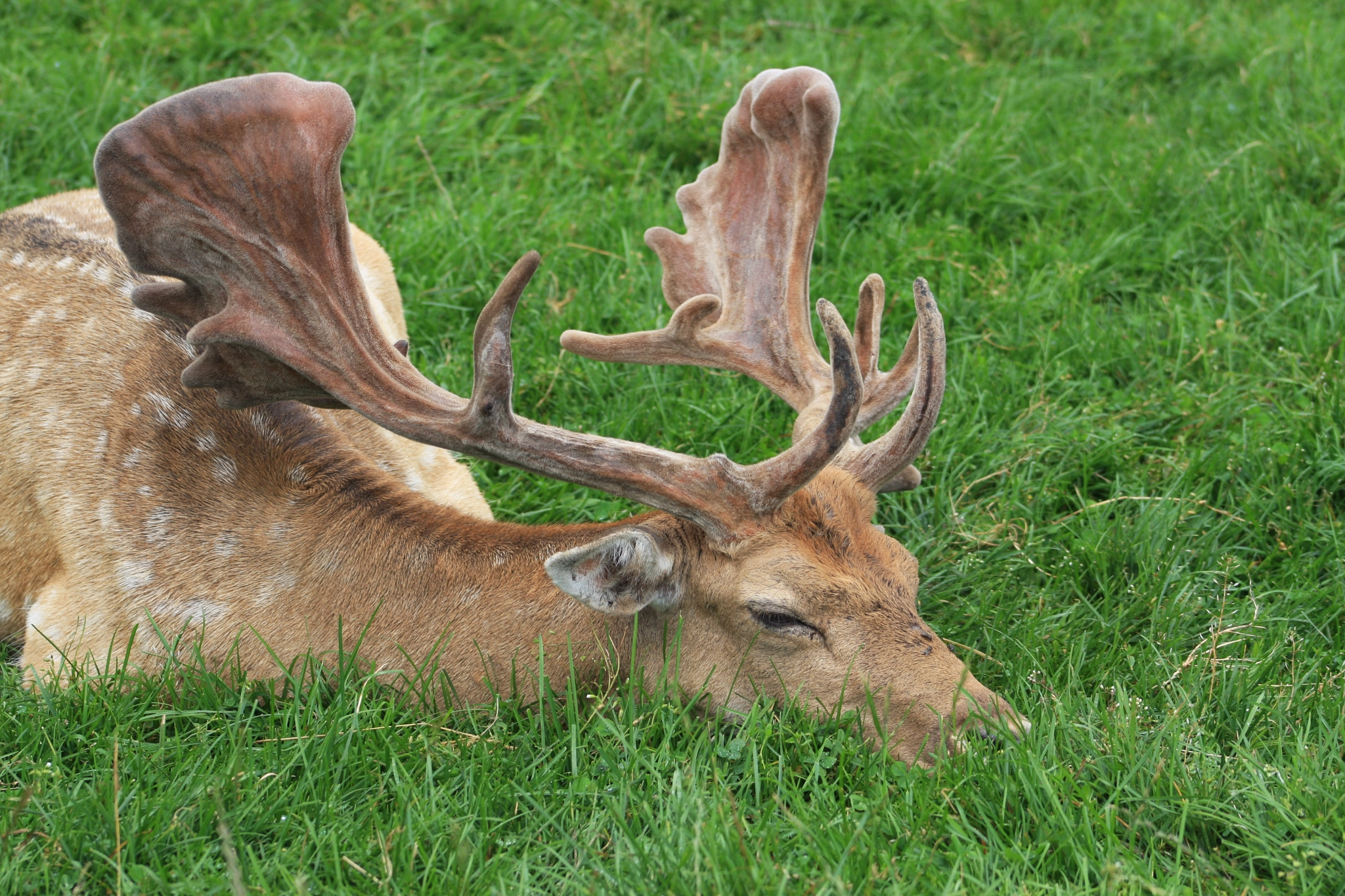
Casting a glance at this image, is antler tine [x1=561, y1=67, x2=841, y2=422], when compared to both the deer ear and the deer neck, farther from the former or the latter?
the deer ear

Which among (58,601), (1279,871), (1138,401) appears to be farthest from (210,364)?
(1138,401)

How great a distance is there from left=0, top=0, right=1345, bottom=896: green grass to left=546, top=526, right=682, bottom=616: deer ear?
0.96 ft

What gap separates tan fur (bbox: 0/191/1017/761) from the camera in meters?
3.37

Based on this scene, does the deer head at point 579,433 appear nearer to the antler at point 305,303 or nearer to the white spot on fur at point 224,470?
the antler at point 305,303

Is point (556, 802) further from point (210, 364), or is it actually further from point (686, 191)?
Result: point (686, 191)

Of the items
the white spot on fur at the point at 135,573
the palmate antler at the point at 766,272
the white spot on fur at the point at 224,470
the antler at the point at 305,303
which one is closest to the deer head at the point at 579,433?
the antler at the point at 305,303

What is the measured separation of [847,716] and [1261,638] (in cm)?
148

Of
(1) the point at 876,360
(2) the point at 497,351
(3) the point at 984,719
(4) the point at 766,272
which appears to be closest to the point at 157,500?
(2) the point at 497,351

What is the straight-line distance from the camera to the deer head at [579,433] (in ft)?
10.7

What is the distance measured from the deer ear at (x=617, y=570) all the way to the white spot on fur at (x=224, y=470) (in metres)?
1.16

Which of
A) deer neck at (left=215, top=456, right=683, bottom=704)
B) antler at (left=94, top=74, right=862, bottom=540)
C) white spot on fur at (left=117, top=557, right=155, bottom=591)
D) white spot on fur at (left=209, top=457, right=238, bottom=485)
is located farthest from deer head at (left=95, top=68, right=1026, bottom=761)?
white spot on fur at (left=117, top=557, right=155, bottom=591)

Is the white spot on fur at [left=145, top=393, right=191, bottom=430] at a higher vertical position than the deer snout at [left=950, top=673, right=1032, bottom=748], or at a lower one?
higher

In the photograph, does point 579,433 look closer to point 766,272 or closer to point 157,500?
point 766,272

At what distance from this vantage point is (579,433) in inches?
133
